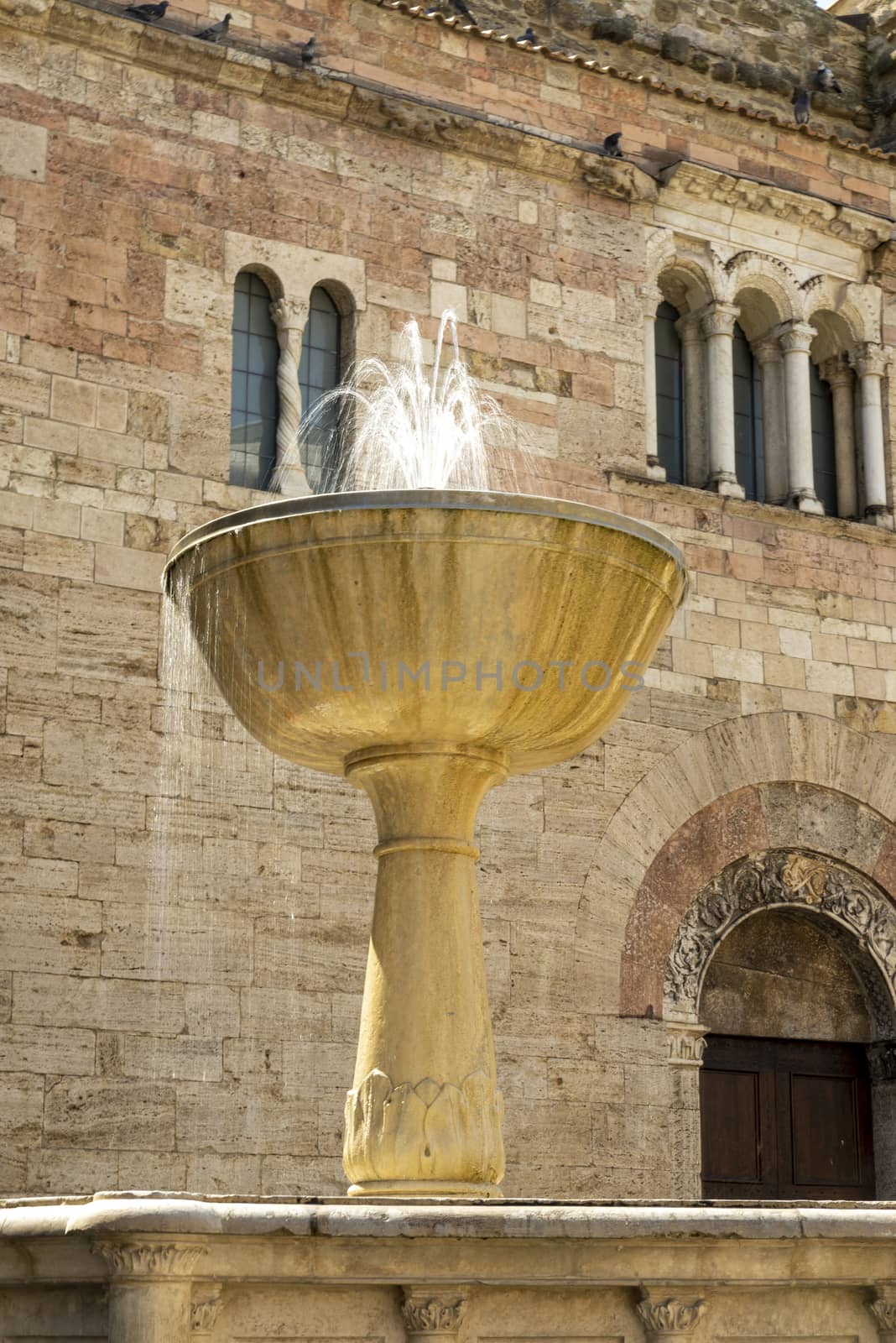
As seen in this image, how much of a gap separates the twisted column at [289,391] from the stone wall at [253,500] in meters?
0.17

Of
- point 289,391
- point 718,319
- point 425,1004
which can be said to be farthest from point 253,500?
point 425,1004

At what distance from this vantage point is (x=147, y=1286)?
4.52 m

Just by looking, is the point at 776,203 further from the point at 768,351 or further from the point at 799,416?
the point at 799,416

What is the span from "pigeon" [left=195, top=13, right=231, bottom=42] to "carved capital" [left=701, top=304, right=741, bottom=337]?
3231 mm

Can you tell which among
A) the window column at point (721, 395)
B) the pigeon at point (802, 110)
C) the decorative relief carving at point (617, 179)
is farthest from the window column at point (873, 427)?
the decorative relief carving at point (617, 179)

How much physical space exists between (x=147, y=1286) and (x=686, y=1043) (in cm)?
625

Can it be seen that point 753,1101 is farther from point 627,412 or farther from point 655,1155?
point 627,412

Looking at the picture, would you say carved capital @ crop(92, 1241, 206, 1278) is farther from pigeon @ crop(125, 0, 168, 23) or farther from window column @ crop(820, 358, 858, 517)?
window column @ crop(820, 358, 858, 517)

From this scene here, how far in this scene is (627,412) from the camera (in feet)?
37.0

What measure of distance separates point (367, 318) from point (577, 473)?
1415 millimetres

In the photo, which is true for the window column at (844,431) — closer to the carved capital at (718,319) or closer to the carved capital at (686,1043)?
the carved capital at (718,319)

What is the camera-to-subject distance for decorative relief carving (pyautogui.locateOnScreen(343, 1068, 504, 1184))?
5.69 metres

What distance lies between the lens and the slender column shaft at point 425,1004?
571cm

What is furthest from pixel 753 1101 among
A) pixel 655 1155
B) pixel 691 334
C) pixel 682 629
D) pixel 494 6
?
pixel 494 6
